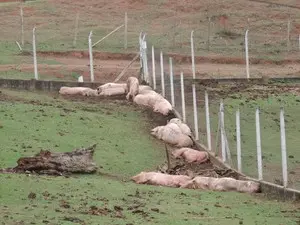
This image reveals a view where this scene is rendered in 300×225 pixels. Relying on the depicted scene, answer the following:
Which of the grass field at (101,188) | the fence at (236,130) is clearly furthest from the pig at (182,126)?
the grass field at (101,188)

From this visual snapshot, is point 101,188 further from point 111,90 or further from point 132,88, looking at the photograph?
point 111,90

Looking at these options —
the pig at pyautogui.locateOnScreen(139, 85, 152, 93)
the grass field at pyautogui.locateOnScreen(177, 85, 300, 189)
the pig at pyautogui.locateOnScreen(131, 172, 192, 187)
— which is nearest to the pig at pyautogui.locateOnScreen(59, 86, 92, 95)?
the pig at pyautogui.locateOnScreen(139, 85, 152, 93)

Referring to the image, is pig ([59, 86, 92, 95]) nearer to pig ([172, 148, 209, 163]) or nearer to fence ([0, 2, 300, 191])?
fence ([0, 2, 300, 191])

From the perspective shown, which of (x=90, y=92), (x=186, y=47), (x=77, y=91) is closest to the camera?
(x=90, y=92)

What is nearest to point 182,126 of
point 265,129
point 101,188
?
point 265,129

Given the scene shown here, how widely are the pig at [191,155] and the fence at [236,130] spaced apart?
27cm

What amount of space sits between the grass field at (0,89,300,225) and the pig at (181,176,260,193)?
1.63 ft

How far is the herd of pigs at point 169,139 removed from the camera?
685 inches

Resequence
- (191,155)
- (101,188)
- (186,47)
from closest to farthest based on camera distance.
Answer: (101,188), (191,155), (186,47)

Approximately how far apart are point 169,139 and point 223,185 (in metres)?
5.62

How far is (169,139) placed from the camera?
22906mm

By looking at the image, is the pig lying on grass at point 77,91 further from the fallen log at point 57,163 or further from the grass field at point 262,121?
the fallen log at point 57,163

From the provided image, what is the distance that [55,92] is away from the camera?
2950 cm

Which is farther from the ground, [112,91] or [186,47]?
[112,91]
